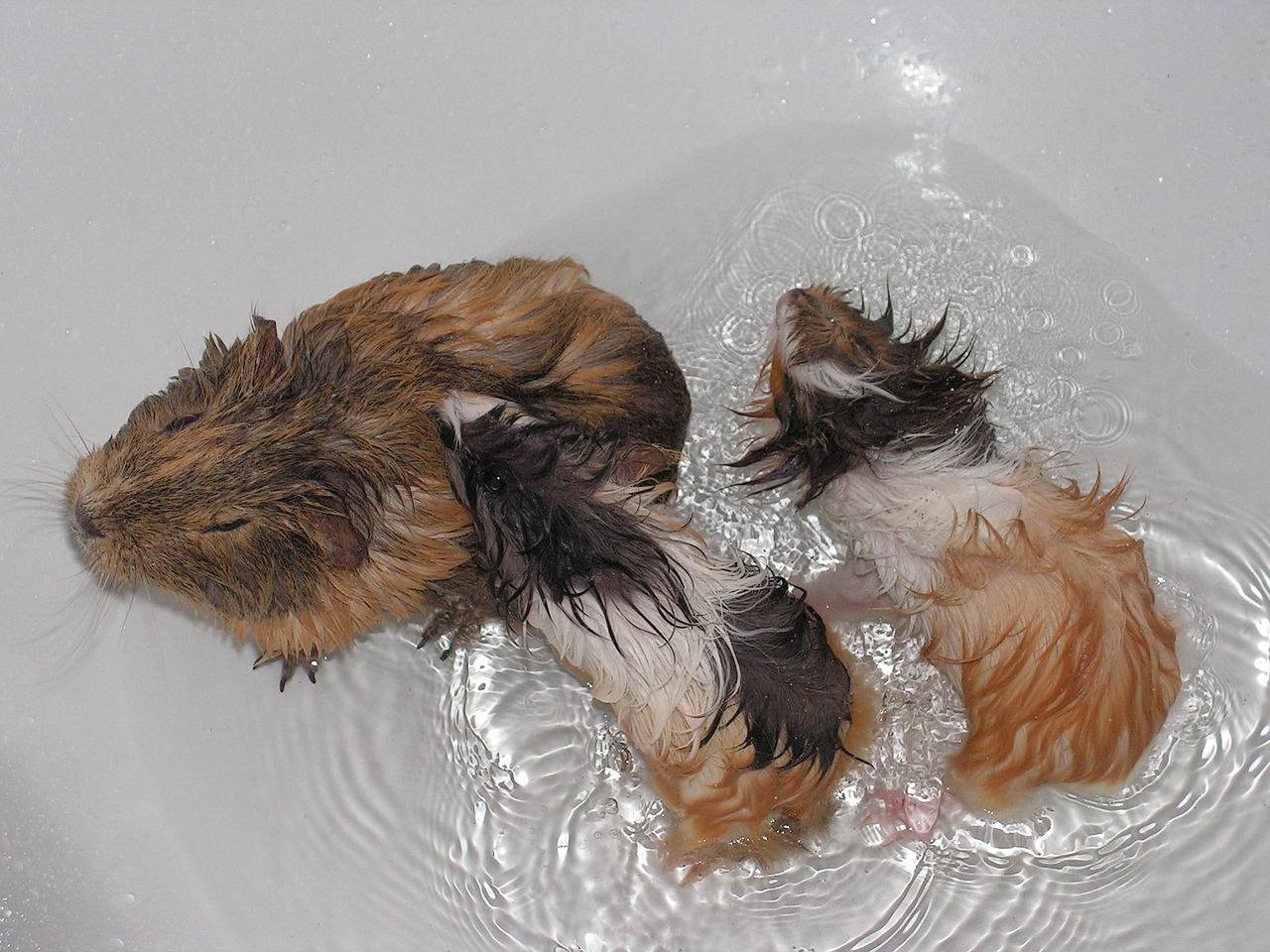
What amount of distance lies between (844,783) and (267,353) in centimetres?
196

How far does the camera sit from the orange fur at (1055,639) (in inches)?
91.2

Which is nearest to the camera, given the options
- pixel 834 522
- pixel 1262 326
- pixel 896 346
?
pixel 896 346

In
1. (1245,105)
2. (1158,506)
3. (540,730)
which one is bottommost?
(540,730)

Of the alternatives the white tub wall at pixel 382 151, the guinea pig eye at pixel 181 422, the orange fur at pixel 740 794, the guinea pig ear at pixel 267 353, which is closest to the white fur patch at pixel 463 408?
the guinea pig ear at pixel 267 353

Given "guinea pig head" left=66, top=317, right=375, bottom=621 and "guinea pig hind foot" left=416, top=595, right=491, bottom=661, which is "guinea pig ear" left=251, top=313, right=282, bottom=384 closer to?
"guinea pig head" left=66, top=317, right=375, bottom=621

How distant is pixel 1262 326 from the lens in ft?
10.4

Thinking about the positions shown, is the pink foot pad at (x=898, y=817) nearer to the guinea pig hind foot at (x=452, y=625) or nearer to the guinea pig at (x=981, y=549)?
the guinea pig at (x=981, y=549)

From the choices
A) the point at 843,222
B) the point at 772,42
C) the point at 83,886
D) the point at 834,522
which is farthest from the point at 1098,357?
the point at 83,886

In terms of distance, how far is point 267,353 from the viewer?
7.35 ft

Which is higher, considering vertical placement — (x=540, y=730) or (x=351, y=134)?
(x=351, y=134)

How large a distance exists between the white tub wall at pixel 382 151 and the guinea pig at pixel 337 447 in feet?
2.26

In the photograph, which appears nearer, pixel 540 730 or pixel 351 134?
pixel 540 730

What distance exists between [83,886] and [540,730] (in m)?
1.24

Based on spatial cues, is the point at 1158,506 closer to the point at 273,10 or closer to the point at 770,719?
the point at 770,719
